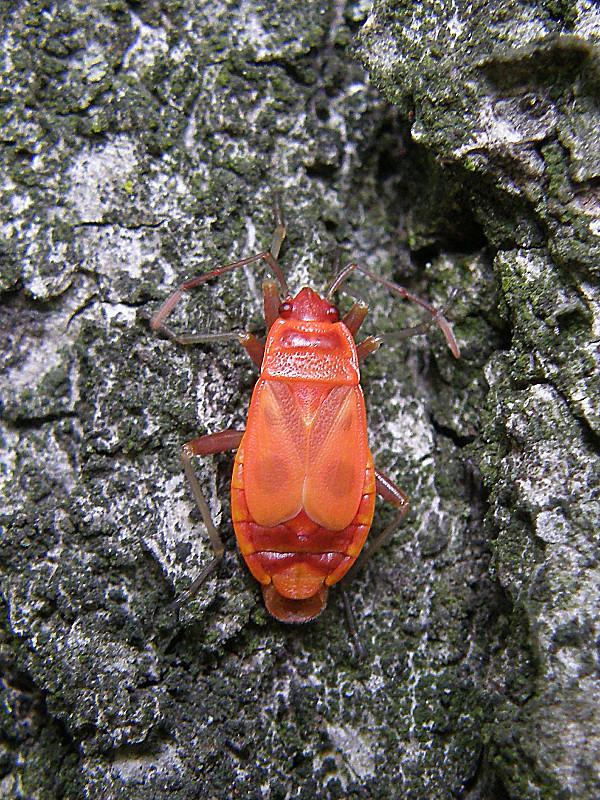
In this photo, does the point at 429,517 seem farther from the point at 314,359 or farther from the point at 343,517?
the point at 314,359

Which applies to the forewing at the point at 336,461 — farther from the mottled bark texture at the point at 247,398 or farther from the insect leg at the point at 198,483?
the insect leg at the point at 198,483

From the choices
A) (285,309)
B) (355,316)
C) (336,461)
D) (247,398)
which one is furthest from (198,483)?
(355,316)

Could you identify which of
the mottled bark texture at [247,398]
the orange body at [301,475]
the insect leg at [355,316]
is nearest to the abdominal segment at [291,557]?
the orange body at [301,475]

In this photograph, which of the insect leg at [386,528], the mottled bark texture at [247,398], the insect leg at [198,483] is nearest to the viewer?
the mottled bark texture at [247,398]

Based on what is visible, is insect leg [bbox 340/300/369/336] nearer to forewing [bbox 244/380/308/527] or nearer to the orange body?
the orange body

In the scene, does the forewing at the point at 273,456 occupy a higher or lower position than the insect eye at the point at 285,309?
lower

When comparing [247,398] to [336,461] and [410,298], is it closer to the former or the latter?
[336,461]

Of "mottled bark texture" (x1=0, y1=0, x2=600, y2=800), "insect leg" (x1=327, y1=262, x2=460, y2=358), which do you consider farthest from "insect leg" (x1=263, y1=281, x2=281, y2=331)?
"insect leg" (x1=327, y1=262, x2=460, y2=358)
